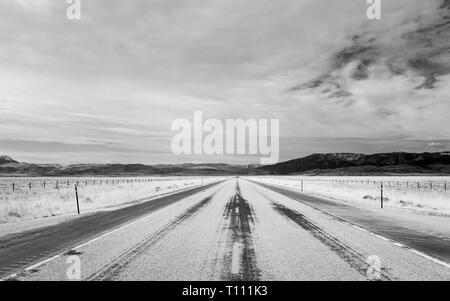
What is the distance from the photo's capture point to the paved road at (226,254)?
5.82m

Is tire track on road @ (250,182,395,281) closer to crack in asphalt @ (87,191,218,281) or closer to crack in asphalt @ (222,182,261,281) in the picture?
crack in asphalt @ (222,182,261,281)

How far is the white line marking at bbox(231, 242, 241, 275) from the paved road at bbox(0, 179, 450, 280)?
0.06ft

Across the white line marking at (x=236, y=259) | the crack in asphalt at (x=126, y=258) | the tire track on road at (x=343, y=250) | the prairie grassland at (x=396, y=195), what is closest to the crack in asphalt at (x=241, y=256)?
the white line marking at (x=236, y=259)

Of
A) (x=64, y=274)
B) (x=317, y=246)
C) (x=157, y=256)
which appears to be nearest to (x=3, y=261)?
(x=64, y=274)

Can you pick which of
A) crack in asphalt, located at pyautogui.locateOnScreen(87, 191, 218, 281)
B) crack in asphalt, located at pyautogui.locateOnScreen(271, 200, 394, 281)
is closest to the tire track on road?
crack in asphalt, located at pyautogui.locateOnScreen(271, 200, 394, 281)

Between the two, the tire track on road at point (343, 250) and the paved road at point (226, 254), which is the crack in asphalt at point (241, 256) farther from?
the tire track on road at point (343, 250)

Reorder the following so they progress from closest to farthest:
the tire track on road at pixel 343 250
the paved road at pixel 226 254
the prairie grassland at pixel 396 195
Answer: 1. the paved road at pixel 226 254
2. the tire track on road at pixel 343 250
3. the prairie grassland at pixel 396 195

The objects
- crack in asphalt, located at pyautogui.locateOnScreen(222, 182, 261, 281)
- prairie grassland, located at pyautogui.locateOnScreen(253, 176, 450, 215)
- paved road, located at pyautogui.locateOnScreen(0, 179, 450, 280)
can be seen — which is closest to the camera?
crack in asphalt, located at pyautogui.locateOnScreen(222, 182, 261, 281)

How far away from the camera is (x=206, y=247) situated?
800 centimetres

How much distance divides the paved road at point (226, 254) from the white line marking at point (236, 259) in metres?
0.02

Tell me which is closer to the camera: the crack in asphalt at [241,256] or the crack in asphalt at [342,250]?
the crack in asphalt at [241,256]

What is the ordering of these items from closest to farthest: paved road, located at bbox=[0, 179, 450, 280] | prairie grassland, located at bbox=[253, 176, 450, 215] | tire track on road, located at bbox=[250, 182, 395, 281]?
paved road, located at bbox=[0, 179, 450, 280]
tire track on road, located at bbox=[250, 182, 395, 281]
prairie grassland, located at bbox=[253, 176, 450, 215]

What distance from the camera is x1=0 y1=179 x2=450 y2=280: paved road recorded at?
5816 mm
